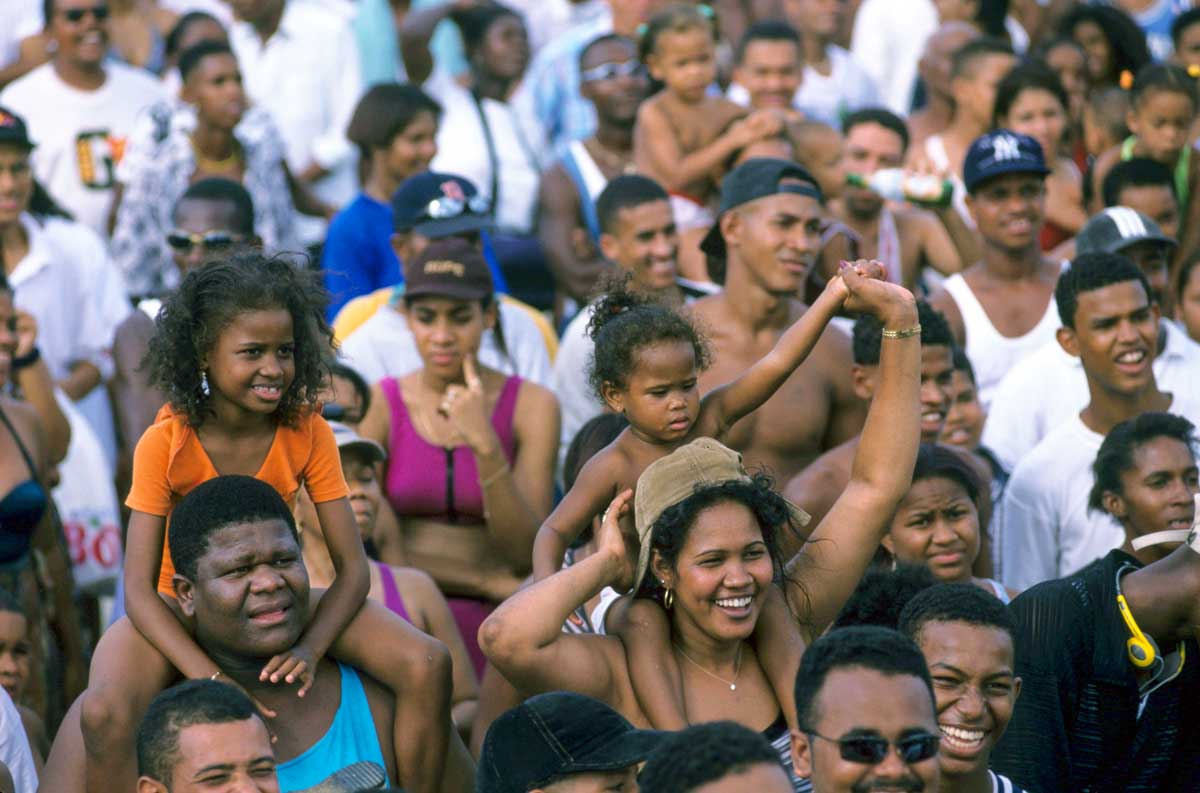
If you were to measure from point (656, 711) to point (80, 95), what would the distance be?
6.60 m

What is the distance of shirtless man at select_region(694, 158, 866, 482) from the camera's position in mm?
7191

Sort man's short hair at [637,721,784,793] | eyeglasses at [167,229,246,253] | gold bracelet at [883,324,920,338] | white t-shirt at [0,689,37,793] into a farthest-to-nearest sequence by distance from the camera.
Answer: eyeglasses at [167,229,246,253] < white t-shirt at [0,689,37,793] < gold bracelet at [883,324,920,338] < man's short hair at [637,721,784,793]

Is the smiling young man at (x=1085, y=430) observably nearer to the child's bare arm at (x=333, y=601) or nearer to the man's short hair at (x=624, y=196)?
the man's short hair at (x=624, y=196)

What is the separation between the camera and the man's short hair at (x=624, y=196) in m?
8.84

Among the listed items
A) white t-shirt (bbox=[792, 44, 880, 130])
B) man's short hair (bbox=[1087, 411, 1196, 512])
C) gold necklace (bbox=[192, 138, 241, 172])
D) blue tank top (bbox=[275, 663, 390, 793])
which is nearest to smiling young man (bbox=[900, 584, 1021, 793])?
blue tank top (bbox=[275, 663, 390, 793])

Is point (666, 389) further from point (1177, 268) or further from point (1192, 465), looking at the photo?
point (1177, 268)

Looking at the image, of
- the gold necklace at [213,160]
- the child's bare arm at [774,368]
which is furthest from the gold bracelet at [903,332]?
the gold necklace at [213,160]

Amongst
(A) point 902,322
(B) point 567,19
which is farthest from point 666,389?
(B) point 567,19

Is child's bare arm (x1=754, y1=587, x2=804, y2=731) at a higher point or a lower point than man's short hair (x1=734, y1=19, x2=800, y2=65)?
lower

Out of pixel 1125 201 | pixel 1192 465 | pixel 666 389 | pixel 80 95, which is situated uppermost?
pixel 80 95

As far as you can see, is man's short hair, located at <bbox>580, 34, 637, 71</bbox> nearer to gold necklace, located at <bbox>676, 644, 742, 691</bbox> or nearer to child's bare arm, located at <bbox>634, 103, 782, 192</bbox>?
child's bare arm, located at <bbox>634, 103, 782, 192</bbox>

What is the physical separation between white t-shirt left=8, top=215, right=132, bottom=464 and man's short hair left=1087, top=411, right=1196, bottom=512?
184 inches

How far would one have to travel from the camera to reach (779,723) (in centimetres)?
509

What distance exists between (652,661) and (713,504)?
1.40 ft
